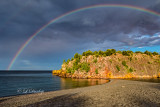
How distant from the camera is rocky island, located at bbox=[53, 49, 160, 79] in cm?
7422

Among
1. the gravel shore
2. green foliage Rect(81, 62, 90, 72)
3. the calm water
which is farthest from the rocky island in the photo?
the gravel shore

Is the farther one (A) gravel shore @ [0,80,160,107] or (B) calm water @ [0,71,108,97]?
(B) calm water @ [0,71,108,97]

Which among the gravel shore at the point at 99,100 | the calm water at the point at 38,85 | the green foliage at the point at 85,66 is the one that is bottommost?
the calm water at the point at 38,85

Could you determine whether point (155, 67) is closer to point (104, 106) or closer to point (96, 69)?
point (96, 69)

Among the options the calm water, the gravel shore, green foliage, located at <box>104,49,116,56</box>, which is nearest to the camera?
the gravel shore

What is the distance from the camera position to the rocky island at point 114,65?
74.2m

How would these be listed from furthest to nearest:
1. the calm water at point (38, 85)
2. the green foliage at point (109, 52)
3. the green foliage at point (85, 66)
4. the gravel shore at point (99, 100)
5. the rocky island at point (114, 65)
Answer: the green foliage at point (109, 52), the green foliage at point (85, 66), the rocky island at point (114, 65), the calm water at point (38, 85), the gravel shore at point (99, 100)

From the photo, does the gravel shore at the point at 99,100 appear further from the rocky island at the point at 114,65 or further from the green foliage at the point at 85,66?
the green foliage at the point at 85,66

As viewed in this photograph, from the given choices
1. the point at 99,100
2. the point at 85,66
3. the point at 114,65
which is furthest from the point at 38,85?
the point at 114,65

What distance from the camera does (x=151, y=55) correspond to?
93625 mm

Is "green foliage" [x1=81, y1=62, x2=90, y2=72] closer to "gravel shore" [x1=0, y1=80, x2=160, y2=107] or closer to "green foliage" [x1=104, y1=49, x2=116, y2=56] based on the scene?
"green foliage" [x1=104, y1=49, x2=116, y2=56]

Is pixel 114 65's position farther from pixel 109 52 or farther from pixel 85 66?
pixel 85 66

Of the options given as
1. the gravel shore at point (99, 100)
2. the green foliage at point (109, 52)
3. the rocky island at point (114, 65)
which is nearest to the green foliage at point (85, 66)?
the rocky island at point (114, 65)

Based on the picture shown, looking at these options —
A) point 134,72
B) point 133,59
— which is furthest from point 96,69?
point 133,59
